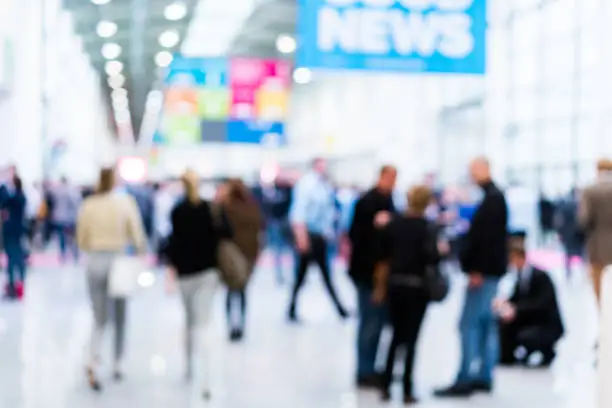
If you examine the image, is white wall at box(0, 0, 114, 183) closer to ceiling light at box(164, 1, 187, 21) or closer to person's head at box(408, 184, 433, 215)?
ceiling light at box(164, 1, 187, 21)

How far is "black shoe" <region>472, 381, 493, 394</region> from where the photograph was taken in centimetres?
959

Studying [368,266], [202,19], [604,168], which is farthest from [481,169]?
[202,19]

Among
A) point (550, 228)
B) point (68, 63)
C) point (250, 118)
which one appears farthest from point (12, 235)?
point (68, 63)

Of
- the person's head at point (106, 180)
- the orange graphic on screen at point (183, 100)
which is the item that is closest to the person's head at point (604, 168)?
the person's head at point (106, 180)

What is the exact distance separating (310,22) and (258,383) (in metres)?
5.96

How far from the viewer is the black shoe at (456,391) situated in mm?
9320

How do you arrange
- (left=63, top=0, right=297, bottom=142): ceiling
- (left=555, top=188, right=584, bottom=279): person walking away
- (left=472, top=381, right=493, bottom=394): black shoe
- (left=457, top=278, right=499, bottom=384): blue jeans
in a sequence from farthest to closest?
(left=63, top=0, right=297, bottom=142): ceiling < (left=555, top=188, right=584, bottom=279): person walking away < (left=472, top=381, right=493, bottom=394): black shoe < (left=457, top=278, right=499, bottom=384): blue jeans

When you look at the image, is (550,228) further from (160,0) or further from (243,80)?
(160,0)

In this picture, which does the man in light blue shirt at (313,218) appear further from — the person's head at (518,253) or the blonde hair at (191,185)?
the blonde hair at (191,185)

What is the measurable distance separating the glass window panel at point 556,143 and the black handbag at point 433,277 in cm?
2063

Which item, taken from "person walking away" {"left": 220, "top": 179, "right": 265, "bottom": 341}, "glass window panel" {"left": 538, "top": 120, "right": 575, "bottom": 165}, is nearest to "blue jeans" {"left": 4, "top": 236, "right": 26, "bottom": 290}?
"person walking away" {"left": 220, "top": 179, "right": 265, "bottom": 341}

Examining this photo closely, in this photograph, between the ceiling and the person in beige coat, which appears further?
the ceiling

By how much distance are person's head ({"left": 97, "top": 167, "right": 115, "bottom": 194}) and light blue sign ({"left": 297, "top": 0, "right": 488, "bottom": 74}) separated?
17.4 feet

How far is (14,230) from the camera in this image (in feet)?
52.6
